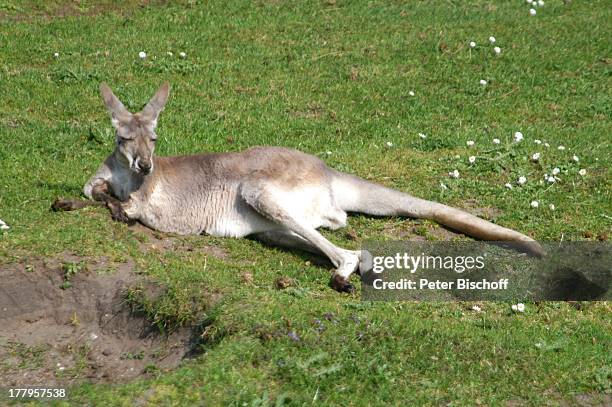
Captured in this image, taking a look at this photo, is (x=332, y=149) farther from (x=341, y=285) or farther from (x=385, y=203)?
(x=341, y=285)

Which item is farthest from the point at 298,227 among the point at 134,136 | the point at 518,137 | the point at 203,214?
the point at 518,137

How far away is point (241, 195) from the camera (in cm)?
795

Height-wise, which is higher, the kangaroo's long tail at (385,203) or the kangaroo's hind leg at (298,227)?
the kangaroo's long tail at (385,203)

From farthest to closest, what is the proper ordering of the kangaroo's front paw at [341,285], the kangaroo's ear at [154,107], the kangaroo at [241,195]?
the kangaroo's ear at [154,107], the kangaroo at [241,195], the kangaroo's front paw at [341,285]

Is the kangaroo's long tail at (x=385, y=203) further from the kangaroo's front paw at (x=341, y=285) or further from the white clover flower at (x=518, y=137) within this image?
the white clover flower at (x=518, y=137)

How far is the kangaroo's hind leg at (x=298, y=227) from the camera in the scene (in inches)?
290

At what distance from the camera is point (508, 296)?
7.39m

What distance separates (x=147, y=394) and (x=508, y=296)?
316 cm

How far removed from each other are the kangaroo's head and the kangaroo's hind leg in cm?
84

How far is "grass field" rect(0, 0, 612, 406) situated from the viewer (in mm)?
5758

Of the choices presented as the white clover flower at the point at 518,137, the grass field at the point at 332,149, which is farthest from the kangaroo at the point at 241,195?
the white clover flower at the point at 518,137

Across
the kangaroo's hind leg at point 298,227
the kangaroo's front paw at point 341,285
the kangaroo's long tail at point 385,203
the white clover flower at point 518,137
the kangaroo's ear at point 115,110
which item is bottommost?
the kangaroo's front paw at point 341,285

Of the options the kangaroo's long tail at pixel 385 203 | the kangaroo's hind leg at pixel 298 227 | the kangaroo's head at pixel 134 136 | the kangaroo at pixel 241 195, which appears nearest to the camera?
the kangaroo's hind leg at pixel 298 227

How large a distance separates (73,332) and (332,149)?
413 cm
